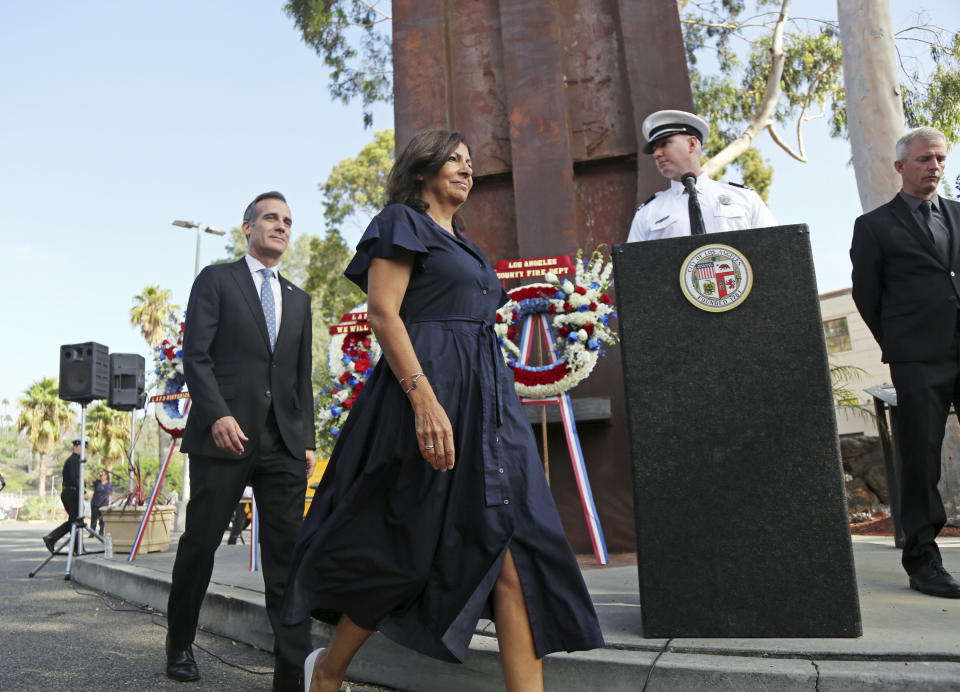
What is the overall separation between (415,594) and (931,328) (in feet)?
8.50

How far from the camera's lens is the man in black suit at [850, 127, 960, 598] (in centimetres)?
323

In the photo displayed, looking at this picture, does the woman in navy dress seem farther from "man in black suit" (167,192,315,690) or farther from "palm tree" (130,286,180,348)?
"palm tree" (130,286,180,348)

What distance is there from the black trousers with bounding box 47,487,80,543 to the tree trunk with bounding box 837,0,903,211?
897 cm

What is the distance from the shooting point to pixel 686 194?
330cm

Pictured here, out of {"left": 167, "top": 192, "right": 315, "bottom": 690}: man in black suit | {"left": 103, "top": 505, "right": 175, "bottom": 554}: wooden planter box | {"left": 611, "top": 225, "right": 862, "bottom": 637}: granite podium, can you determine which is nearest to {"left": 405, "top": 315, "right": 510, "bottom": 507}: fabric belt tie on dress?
{"left": 611, "top": 225, "right": 862, "bottom": 637}: granite podium

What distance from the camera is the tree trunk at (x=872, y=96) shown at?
7121 millimetres

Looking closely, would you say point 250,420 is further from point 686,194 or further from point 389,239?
point 686,194

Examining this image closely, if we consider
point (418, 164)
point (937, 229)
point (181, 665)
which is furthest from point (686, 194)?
point (181, 665)

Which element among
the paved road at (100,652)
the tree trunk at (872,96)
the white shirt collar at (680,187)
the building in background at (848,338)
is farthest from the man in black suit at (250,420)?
the building in background at (848,338)

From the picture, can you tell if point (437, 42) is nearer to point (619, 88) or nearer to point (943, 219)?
point (619, 88)

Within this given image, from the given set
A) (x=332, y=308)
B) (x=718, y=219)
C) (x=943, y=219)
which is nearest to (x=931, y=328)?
(x=943, y=219)

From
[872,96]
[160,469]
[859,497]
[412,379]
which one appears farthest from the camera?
[859,497]

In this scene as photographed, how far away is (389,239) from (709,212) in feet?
5.58

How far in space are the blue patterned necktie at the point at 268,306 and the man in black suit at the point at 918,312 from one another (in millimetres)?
2720
